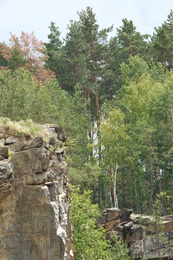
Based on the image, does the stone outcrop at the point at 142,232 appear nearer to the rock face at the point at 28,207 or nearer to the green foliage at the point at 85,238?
the green foliage at the point at 85,238

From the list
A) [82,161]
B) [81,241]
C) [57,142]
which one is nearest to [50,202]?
[57,142]

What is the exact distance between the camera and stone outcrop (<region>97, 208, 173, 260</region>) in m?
24.3

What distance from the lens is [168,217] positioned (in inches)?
1046

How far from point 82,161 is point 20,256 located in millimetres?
20685

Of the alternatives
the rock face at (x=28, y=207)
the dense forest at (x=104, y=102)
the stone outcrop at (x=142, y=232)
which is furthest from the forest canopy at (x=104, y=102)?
the rock face at (x=28, y=207)

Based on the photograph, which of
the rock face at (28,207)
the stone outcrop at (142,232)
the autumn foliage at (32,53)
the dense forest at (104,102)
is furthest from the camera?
the autumn foliage at (32,53)

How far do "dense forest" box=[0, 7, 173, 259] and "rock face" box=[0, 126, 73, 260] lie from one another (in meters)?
10.6

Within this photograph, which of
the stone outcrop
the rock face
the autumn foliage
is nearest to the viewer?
the rock face

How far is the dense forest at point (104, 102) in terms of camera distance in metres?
28.6

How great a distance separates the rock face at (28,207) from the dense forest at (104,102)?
10.6 meters

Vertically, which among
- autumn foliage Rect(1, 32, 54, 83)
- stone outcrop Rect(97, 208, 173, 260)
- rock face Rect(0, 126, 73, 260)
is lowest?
stone outcrop Rect(97, 208, 173, 260)

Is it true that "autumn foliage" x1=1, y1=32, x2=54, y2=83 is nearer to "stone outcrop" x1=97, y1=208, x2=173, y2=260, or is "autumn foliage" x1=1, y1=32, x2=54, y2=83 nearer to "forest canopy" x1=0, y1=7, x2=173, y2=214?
"forest canopy" x1=0, y1=7, x2=173, y2=214

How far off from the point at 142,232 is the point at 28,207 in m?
16.1

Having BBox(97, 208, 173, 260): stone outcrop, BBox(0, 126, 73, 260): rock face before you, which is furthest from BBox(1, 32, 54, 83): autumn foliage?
BBox(0, 126, 73, 260): rock face
